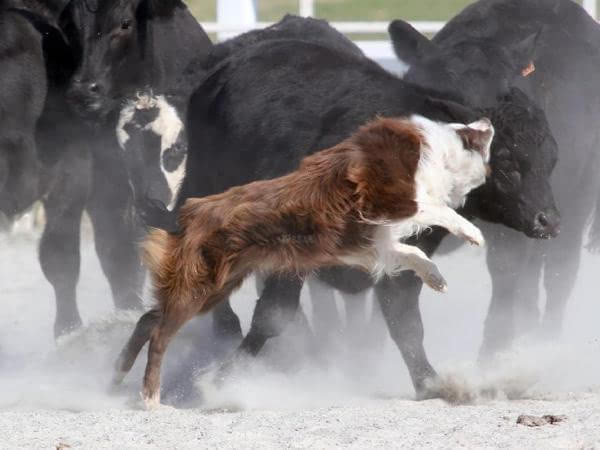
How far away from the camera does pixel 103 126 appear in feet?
24.1

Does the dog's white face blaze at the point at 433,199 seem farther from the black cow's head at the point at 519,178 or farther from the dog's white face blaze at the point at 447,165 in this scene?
the black cow's head at the point at 519,178

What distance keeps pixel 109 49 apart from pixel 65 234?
106 centimetres

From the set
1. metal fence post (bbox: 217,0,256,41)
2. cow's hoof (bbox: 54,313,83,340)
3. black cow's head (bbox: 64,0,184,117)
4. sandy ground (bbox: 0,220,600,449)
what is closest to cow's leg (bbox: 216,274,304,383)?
sandy ground (bbox: 0,220,600,449)

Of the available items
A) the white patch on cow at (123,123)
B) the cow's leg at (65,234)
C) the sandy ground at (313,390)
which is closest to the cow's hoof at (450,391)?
the sandy ground at (313,390)

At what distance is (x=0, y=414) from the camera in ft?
17.1

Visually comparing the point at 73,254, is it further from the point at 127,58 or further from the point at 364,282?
the point at 364,282

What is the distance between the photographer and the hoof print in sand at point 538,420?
4.71 meters

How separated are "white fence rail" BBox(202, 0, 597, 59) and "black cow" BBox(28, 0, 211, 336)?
160 cm

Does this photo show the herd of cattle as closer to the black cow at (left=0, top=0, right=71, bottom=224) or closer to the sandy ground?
the black cow at (left=0, top=0, right=71, bottom=224)

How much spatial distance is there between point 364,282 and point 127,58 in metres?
2.18

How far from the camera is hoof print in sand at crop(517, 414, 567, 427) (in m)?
4.71

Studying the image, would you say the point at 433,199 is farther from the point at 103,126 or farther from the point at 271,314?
the point at 103,126

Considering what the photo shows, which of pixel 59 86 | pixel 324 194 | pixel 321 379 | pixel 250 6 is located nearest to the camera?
pixel 324 194

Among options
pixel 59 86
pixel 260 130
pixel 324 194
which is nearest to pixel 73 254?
pixel 59 86
